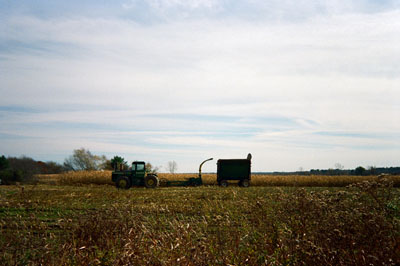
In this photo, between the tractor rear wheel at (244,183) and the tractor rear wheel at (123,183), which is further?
the tractor rear wheel at (244,183)

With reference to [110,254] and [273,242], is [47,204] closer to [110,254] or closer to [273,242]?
[110,254]

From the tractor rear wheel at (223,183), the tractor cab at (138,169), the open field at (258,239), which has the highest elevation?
the tractor cab at (138,169)

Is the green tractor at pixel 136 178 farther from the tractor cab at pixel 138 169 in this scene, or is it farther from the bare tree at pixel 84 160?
the bare tree at pixel 84 160

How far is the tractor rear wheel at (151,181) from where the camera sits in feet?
96.3

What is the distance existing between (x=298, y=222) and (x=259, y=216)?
931 mm

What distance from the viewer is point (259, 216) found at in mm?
7523

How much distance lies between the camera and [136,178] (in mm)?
29672

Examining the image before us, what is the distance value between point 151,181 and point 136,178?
1314 millimetres

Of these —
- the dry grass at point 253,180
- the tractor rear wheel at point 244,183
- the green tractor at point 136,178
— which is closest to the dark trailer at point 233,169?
the tractor rear wheel at point 244,183

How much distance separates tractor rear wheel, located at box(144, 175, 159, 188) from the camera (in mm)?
29359

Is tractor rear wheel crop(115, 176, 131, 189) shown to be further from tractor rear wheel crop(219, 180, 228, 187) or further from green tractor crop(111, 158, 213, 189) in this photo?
tractor rear wheel crop(219, 180, 228, 187)

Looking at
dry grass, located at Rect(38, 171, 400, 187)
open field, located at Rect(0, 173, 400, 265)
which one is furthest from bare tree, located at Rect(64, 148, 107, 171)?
open field, located at Rect(0, 173, 400, 265)

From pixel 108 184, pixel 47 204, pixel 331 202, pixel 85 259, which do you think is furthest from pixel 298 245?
pixel 108 184

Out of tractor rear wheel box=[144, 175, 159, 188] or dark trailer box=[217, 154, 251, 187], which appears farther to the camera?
dark trailer box=[217, 154, 251, 187]
